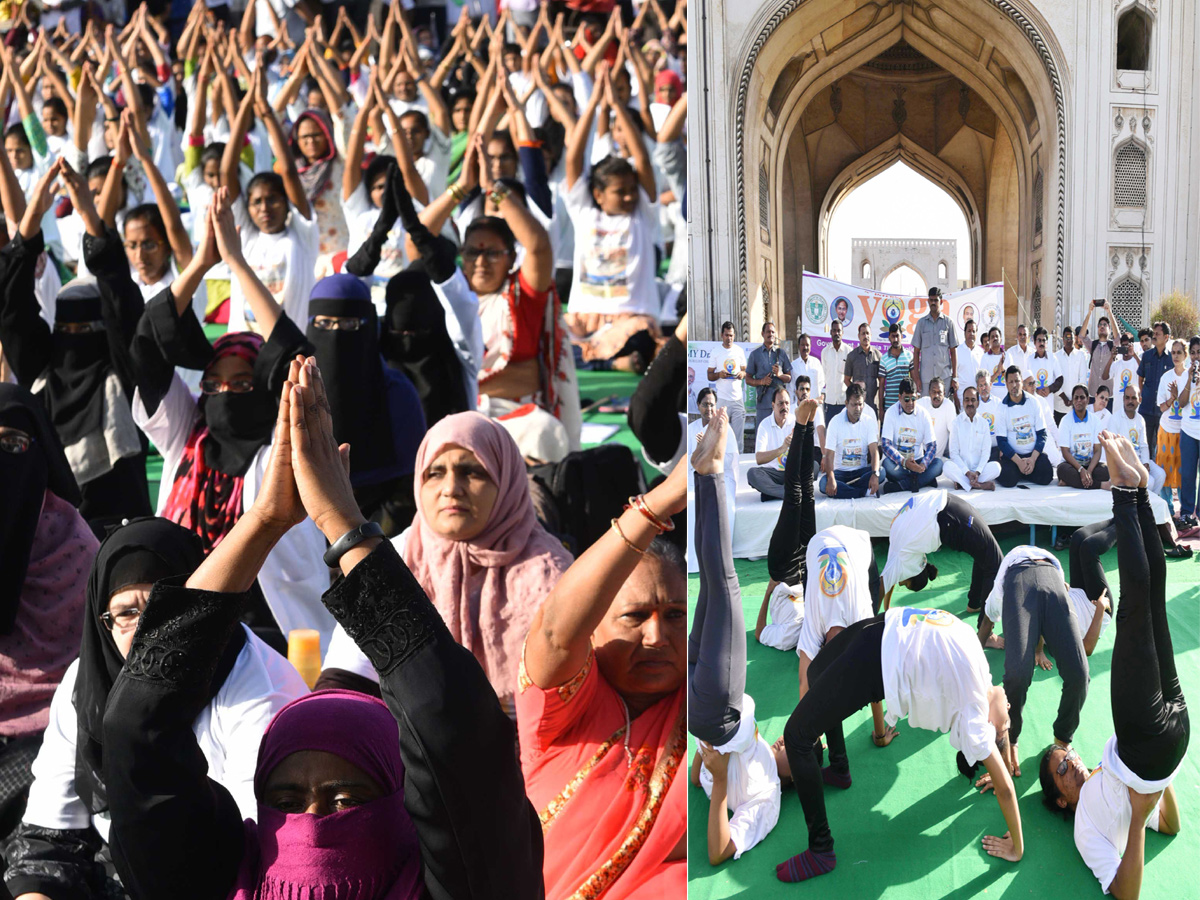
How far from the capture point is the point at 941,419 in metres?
1.84

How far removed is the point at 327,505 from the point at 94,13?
220 cm

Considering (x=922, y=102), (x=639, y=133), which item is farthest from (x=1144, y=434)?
(x=639, y=133)

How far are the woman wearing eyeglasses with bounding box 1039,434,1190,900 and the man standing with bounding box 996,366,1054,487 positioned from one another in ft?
0.39

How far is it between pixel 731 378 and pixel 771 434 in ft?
0.44

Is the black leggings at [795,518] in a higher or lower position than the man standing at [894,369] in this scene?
lower

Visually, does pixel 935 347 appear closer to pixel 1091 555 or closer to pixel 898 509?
pixel 898 509

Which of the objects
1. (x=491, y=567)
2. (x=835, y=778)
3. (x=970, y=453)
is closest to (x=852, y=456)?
(x=970, y=453)

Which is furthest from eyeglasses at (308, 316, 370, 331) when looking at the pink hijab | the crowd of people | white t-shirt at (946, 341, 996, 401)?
white t-shirt at (946, 341, 996, 401)

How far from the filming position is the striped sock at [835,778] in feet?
5.77

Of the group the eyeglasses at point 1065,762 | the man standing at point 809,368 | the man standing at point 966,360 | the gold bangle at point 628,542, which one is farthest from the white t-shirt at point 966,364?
the gold bangle at point 628,542

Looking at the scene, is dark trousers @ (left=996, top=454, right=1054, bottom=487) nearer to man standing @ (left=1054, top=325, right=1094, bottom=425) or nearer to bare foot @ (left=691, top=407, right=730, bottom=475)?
man standing @ (left=1054, top=325, right=1094, bottom=425)

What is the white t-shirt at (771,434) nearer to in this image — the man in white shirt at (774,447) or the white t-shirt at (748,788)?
the man in white shirt at (774,447)

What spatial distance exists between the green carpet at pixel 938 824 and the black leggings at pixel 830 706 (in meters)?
0.04

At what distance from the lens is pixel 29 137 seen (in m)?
2.64
